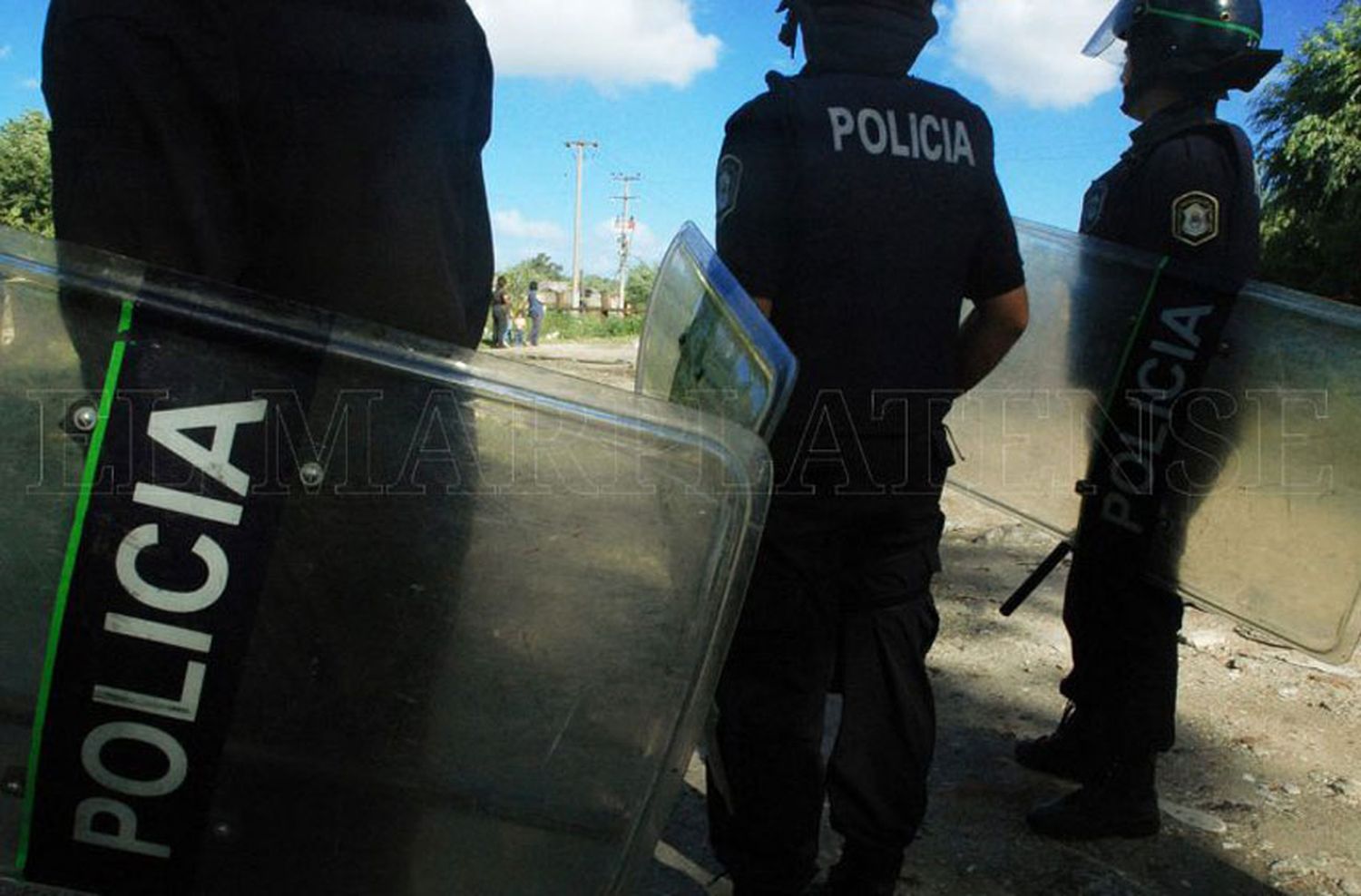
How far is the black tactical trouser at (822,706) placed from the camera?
5.43 ft

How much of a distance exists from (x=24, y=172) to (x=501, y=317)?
64.2 ft

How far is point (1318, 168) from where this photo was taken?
19078 mm

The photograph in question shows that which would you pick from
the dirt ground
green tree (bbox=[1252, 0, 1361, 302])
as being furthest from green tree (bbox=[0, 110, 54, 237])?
the dirt ground

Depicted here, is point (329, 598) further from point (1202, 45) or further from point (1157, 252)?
point (1202, 45)

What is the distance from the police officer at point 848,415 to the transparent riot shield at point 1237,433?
1.75 feet

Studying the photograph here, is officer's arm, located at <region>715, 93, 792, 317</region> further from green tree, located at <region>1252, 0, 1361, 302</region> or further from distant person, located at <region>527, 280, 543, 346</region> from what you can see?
distant person, located at <region>527, 280, 543, 346</region>

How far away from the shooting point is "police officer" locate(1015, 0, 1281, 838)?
2.03m

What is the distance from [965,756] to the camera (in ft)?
8.23

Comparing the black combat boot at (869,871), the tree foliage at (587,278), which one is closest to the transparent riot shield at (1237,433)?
the black combat boot at (869,871)

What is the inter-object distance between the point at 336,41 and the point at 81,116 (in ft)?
0.85

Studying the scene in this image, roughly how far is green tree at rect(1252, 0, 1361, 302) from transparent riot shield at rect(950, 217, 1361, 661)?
58.7 feet

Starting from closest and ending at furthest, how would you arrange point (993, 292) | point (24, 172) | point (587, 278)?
1. point (993, 292)
2. point (24, 172)
3. point (587, 278)

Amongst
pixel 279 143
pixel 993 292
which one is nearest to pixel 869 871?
pixel 993 292

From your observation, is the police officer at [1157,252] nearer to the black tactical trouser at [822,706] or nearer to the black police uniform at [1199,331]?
the black police uniform at [1199,331]
